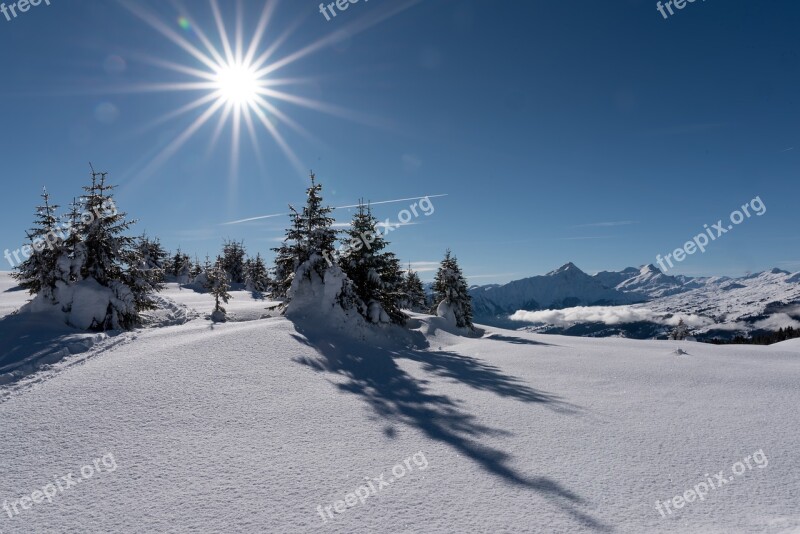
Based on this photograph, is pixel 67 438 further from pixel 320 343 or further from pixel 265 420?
pixel 320 343

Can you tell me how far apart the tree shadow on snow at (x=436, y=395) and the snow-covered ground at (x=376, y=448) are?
6cm

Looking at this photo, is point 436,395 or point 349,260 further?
point 349,260

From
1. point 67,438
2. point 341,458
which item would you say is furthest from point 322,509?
point 67,438

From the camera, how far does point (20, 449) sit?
5406 millimetres

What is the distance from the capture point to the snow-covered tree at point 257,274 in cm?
6728

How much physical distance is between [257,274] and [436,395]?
215 feet

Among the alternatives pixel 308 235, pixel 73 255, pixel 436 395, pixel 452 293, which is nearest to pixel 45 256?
pixel 73 255

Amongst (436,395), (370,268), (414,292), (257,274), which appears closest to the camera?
(436,395)

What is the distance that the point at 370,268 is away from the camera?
2334 centimetres

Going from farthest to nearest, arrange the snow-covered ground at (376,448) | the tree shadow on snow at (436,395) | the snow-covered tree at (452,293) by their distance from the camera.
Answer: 1. the snow-covered tree at (452,293)
2. the tree shadow on snow at (436,395)
3. the snow-covered ground at (376,448)

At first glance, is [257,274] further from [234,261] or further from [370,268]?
[370,268]

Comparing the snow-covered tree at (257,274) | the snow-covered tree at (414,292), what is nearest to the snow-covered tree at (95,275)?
the snow-covered tree at (414,292)

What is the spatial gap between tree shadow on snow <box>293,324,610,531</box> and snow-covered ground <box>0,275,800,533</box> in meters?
0.06

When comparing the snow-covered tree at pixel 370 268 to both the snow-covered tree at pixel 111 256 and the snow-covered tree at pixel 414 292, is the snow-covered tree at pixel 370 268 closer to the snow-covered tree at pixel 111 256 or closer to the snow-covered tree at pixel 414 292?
the snow-covered tree at pixel 111 256
